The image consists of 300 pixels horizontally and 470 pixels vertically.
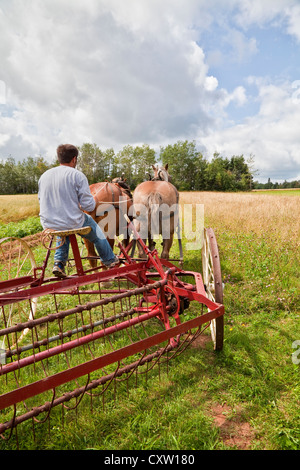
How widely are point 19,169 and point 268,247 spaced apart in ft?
214

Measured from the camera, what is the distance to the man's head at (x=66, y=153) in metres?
2.97

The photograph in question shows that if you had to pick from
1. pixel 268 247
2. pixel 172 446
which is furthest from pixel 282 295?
pixel 172 446

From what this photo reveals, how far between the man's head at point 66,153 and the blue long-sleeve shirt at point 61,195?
178mm

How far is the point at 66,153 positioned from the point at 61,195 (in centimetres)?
56

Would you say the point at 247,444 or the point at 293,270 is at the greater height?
the point at 293,270

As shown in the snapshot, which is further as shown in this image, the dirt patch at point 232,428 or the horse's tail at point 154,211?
the horse's tail at point 154,211

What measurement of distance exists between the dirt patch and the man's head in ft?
10.1

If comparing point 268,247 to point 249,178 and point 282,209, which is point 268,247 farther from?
point 249,178

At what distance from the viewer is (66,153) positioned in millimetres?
2986

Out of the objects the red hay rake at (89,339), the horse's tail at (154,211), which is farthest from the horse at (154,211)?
the red hay rake at (89,339)

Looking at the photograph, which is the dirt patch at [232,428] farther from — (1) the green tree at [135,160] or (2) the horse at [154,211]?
(1) the green tree at [135,160]

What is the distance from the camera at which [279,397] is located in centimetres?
227

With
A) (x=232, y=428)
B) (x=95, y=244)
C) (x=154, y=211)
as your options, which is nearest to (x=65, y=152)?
(x=95, y=244)

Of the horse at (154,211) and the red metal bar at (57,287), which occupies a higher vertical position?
the horse at (154,211)
